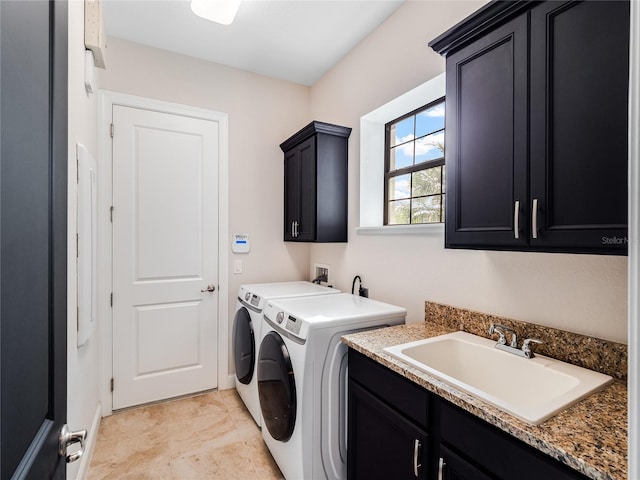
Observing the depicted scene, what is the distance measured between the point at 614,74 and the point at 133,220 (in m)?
2.80

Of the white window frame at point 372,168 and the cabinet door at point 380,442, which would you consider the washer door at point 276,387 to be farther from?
the white window frame at point 372,168

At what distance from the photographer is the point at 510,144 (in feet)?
3.80

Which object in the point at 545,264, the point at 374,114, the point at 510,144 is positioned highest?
the point at 374,114

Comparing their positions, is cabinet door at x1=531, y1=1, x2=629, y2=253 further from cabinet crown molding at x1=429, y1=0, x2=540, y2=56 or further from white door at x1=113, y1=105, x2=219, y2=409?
white door at x1=113, y1=105, x2=219, y2=409

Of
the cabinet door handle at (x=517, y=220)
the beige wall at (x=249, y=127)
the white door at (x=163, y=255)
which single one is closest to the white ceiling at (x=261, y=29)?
the beige wall at (x=249, y=127)

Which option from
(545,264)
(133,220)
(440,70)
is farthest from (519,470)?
(133,220)

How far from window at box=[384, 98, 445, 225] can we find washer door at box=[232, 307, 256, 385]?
1.29m

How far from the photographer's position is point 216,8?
1.91 m

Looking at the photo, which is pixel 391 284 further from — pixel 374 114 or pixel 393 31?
pixel 393 31

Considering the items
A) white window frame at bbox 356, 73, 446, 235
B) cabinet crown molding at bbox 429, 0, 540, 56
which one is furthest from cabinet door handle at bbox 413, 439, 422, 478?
cabinet crown molding at bbox 429, 0, 540, 56

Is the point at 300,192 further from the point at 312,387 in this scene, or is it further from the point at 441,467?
the point at 441,467

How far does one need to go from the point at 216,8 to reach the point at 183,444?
8.81ft

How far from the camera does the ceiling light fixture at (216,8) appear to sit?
1869 mm

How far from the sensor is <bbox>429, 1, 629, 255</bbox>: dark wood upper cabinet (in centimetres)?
91
